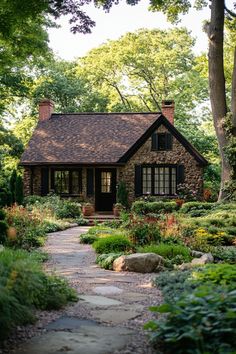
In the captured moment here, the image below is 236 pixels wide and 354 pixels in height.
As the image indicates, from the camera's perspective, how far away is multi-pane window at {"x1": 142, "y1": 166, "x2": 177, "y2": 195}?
24.3 m

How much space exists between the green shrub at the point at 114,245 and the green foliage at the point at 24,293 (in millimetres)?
4037

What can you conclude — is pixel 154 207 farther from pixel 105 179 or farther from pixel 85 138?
pixel 85 138

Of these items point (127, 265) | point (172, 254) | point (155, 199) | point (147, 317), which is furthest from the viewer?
point (155, 199)

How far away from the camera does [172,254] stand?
9312 millimetres

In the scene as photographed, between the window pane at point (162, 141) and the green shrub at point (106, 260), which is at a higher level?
the window pane at point (162, 141)

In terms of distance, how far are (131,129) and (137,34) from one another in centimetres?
1363

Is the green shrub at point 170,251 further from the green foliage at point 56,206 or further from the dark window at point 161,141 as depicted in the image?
the dark window at point 161,141

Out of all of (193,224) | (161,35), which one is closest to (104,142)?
(193,224)

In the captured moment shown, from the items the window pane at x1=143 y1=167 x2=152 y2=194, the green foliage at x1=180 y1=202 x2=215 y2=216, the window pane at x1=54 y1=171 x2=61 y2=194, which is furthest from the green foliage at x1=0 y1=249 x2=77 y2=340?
the window pane at x1=54 y1=171 x2=61 y2=194

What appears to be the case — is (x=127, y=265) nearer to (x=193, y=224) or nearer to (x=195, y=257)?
(x=195, y=257)

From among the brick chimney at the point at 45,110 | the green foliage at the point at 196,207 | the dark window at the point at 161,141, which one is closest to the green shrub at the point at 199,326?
the green foliage at the point at 196,207

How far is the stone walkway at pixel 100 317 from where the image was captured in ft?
13.3

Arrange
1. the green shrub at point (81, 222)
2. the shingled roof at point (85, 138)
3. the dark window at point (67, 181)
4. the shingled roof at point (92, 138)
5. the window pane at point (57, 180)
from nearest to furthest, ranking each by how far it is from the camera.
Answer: the green shrub at point (81, 222), the shingled roof at point (92, 138), the shingled roof at point (85, 138), the dark window at point (67, 181), the window pane at point (57, 180)

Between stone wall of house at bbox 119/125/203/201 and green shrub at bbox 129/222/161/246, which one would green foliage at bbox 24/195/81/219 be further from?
green shrub at bbox 129/222/161/246
